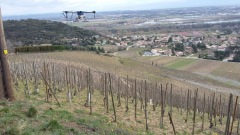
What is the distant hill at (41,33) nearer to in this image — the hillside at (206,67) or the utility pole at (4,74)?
the hillside at (206,67)

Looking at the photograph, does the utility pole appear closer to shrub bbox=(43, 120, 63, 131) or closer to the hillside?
shrub bbox=(43, 120, 63, 131)

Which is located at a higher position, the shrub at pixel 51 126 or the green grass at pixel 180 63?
the shrub at pixel 51 126

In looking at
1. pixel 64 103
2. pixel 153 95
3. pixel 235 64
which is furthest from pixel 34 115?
pixel 235 64

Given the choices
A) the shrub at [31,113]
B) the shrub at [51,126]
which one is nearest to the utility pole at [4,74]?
the shrub at [31,113]

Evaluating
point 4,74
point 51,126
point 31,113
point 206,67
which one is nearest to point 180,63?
point 206,67

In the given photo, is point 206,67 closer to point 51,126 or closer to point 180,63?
point 180,63

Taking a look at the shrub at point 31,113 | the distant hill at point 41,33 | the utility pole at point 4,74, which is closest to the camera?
the shrub at point 31,113

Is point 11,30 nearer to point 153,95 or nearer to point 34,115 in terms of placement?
point 153,95

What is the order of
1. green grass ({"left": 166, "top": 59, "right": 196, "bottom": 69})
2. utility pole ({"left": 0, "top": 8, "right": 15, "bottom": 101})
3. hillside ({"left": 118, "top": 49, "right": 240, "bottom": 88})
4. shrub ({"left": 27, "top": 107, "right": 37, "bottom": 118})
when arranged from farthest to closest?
green grass ({"left": 166, "top": 59, "right": 196, "bottom": 69}) → hillside ({"left": 118, "top": 49, "right": 240, "bottom": 88}) → utility pole ({"left": 0, "top": 8, "right": 15, "bottom": 101}) → shrub ({"left": 27, "top": 107, "right": 37, "bottom": 118})

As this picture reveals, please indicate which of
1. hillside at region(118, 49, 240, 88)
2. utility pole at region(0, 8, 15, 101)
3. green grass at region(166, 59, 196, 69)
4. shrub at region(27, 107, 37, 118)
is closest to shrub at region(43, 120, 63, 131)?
shrub at region(27, 107, 37, 118)
